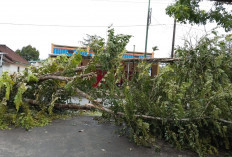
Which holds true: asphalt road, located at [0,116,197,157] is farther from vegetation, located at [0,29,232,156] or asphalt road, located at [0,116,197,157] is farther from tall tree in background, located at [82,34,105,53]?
tall tree in background, located at [82,34,105,53]

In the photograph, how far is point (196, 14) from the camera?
6.59 m

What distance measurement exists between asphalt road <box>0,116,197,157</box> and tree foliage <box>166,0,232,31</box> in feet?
15.2

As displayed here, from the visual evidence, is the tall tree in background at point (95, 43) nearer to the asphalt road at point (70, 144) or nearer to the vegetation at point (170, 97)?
the vegetation at point (170, 97)

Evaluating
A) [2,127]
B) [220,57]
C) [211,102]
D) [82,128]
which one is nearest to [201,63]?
[220,57]

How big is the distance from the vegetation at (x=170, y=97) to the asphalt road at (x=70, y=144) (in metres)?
0.19

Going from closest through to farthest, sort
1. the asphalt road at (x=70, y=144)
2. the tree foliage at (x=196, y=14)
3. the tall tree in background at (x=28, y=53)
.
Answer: the asphalt road at (x=70, y=144)
the tree foliage at (x=196, y=14)
the tall tree in background at (x=28, y=53)

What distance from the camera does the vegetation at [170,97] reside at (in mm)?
2811

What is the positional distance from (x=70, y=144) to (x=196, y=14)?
5.96 meters

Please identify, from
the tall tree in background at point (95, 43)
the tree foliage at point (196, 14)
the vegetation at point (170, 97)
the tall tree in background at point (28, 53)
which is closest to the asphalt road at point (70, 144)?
the vegetation at point (170, 97)

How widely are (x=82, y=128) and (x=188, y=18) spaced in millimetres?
5172

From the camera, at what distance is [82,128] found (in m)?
4.06

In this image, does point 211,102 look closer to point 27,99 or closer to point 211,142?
point 211,142

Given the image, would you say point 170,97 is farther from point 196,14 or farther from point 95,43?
point 196,14

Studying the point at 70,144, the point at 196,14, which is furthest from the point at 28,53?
the point at 70,144
